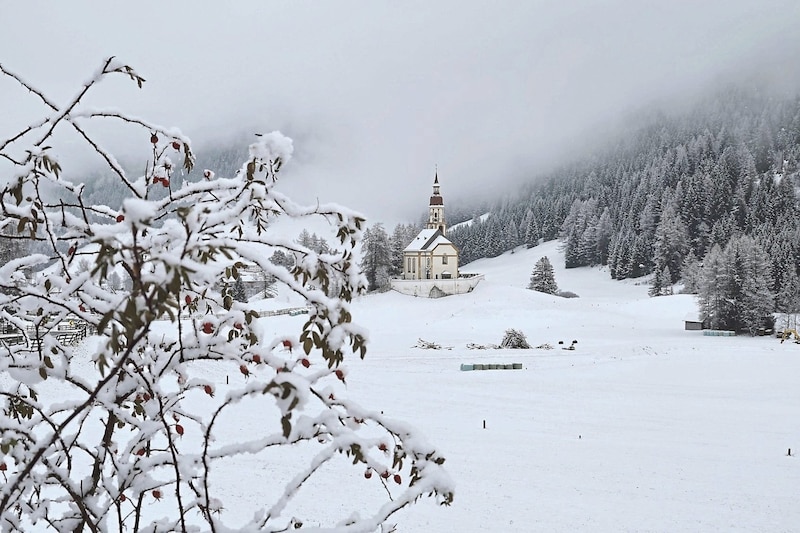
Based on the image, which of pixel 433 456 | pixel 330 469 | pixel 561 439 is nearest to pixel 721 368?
pixel 561 439

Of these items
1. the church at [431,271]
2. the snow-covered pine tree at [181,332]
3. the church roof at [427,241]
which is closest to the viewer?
the snow-covered pine tree at [181,332]

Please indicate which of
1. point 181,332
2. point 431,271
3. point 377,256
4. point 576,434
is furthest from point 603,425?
point 377,256

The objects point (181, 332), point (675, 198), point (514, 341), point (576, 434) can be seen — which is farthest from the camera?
point (675, 198)

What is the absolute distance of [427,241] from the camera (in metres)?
59.8

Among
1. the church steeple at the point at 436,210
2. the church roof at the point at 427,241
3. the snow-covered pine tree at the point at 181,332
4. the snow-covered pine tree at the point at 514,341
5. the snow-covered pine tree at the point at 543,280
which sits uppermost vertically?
the church steeple at the point at 436,210

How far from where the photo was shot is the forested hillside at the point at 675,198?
265 feet

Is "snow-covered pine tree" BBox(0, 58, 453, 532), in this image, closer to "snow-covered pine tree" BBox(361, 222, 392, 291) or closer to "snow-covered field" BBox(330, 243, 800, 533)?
"snow-covered field" BBox(330, 243, 800, 533)

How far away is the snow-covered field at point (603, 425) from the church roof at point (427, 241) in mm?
18222

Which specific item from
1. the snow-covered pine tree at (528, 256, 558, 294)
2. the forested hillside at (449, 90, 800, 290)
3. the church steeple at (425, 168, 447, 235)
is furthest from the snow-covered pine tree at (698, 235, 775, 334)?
the church steeple at (425, 168, 447, 235)

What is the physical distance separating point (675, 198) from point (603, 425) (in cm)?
8443

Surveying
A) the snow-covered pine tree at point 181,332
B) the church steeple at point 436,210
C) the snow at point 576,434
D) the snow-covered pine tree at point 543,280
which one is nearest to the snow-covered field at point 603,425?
the snow at point 576,434

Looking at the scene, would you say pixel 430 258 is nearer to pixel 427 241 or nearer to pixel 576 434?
pixel 427 241

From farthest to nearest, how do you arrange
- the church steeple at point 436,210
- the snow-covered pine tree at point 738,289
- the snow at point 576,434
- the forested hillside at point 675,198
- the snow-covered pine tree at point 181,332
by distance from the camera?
the forested hillside at point 675,198 → the church steeple at point 436,210 → the snow-covered pine tree at point 738,289 → the snow at point 576,434 → the snow-covered pine tree at point 181,332

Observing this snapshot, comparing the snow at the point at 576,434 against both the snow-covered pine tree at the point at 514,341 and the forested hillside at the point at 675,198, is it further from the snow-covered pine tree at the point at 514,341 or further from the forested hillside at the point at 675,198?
the forested hillside at the point at 675,198
